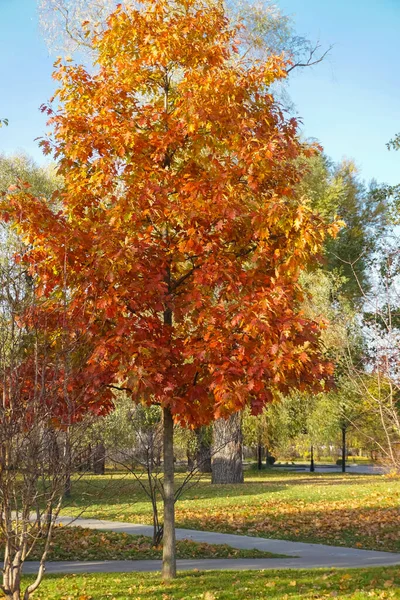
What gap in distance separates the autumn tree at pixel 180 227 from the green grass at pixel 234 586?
59cm

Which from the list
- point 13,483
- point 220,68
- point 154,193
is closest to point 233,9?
point 220,68

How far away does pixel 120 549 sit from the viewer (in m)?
11.5

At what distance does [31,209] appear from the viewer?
8070 mm

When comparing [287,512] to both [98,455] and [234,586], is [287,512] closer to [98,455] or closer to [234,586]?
[98,455]

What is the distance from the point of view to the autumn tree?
742 centimetres

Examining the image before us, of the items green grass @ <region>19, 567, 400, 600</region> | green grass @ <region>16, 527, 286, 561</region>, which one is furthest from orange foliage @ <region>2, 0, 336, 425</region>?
green grass @ <region>16, 527, 286, 561</region>

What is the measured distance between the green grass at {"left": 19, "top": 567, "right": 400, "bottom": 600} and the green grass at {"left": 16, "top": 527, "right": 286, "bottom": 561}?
5.87ft

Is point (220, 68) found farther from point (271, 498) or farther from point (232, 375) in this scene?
point (271, 498)

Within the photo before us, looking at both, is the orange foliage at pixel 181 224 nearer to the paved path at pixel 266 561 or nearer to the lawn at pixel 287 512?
the paved path at pixel 266 561

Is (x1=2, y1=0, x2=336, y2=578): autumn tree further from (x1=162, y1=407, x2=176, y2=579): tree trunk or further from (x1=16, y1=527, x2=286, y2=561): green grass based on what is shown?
(x1=16, y1=527, x2=286, y2=561): green grass

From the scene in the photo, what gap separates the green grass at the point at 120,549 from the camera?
1084cm

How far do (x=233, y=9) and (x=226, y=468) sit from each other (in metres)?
15.1

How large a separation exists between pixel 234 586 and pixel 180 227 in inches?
158

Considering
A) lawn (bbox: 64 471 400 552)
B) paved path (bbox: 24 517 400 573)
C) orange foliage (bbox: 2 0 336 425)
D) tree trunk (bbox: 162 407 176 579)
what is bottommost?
lawn (bbox: 64 471 400 552)
